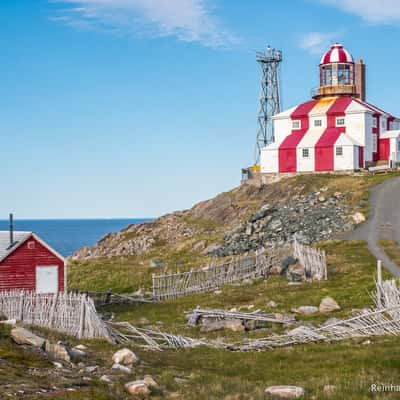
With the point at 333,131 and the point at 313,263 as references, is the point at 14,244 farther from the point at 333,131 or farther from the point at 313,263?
the point at 333,131

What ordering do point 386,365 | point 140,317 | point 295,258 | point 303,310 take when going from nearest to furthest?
point 386,365, point 303,310, point 140,317, point 295,258

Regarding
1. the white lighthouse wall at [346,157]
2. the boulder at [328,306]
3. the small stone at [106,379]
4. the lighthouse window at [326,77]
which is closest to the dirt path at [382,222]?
the boulder at [328,306]

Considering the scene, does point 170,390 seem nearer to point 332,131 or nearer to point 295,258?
point 295,258

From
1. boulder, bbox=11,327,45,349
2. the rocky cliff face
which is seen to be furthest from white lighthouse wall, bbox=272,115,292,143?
boulder, bbox=11,327,45,349

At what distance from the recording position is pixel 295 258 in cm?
3625

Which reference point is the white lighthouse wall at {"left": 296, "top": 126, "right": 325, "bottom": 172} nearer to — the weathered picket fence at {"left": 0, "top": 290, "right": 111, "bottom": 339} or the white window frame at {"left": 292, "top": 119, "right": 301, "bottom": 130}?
the white window frame at {"left": 292, "top": 119, "right": 301, "bottom": 130}

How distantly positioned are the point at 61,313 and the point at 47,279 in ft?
33.2

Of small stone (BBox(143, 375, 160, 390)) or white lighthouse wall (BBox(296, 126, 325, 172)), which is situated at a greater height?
white lighthouse wall (BBox(296, 126, 325, 172))

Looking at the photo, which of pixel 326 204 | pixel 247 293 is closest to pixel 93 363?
pixel 247 293

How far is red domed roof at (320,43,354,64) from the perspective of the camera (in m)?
71.6

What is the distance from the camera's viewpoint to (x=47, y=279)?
104ft

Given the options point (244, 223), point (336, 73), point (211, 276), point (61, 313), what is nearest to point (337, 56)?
point (336, 73)

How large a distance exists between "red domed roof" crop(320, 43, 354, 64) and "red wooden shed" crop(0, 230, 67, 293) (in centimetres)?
4769

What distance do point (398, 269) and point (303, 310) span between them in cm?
932
